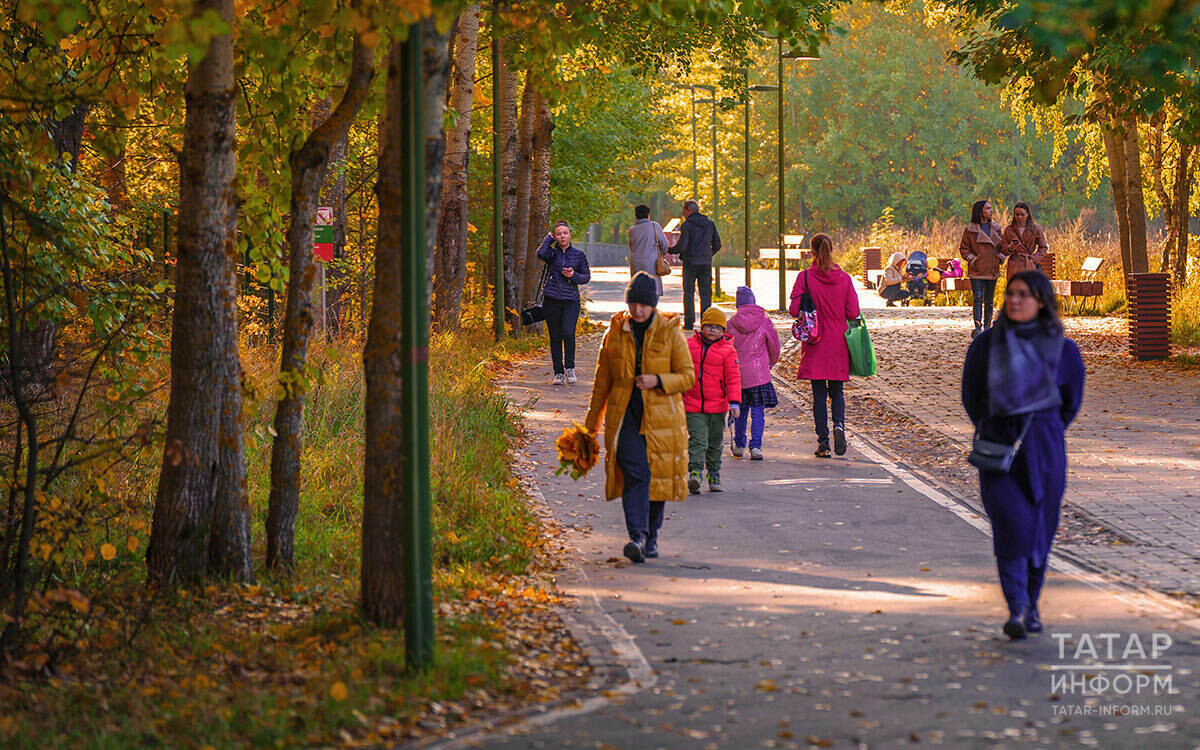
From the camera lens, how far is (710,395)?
11773 mm

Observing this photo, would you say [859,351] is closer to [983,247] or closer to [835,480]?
[835,480]

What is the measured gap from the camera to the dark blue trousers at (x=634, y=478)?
9445mm

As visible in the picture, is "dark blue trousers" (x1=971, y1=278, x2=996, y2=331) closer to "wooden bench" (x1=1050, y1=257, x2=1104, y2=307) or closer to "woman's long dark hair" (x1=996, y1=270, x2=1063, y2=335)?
"wooden bench" (x1=1050, y1=257, x2=1104, y2=307)

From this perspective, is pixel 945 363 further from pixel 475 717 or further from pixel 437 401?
pixel 475 717

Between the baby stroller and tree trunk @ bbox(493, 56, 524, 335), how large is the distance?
1308 cm

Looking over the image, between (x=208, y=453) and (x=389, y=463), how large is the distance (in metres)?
1.62

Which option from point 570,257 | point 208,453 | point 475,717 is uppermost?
point 570,257

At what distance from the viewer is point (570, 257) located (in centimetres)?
1839

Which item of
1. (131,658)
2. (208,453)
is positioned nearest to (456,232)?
(208,453)

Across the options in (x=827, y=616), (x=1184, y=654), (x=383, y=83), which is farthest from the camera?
(x=383, y=83)

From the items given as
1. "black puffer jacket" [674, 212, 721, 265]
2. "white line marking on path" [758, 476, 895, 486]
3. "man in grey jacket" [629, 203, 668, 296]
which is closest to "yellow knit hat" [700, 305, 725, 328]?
"white line marking on path" [758, 476, 895, 486]

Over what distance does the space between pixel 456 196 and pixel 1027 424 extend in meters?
15.5

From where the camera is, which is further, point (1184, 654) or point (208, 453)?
point (208, 453)

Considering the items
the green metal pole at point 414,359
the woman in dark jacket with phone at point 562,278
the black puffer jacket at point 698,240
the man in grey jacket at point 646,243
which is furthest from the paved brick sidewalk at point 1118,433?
the green metal pole at point 414,359
